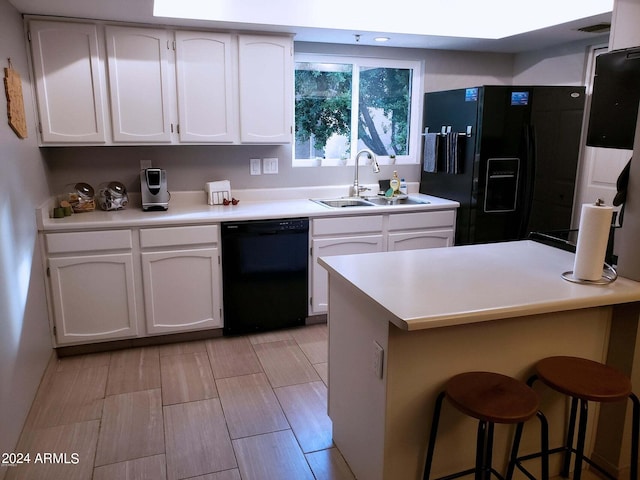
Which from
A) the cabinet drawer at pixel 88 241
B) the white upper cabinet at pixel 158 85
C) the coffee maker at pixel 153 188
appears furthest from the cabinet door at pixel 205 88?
the cabinet drawer at pixel 88 241

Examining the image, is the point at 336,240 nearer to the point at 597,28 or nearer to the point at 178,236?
the point at 178,236

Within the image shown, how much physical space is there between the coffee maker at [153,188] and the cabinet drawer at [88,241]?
1.23ft

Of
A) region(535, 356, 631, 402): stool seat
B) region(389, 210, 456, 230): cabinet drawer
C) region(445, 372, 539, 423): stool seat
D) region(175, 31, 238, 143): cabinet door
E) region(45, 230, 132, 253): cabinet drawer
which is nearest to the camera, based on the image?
region(445, 372, 539, 423): stool seat

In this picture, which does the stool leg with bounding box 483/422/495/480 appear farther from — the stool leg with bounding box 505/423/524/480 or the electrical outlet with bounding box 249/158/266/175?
the electrical outlet with bounding box 249/158/266/175

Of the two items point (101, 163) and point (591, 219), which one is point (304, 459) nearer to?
point (591, 219)

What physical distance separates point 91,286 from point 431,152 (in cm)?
277

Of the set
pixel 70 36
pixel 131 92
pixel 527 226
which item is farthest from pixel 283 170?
pixel 527 226

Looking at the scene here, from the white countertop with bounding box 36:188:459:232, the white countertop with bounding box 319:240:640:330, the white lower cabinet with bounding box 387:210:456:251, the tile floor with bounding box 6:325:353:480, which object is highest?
the white countertop with bounding box 36:188:459:232

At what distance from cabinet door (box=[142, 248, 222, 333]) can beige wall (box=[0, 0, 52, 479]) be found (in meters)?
0.63

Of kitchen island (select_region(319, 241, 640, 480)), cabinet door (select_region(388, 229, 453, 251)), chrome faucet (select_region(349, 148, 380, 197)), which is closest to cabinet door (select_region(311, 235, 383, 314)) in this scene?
cabinet door (select_region(388, 229, 453, 251))

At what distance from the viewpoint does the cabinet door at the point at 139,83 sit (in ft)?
10.3

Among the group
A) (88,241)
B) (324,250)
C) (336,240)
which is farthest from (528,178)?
(88,241)

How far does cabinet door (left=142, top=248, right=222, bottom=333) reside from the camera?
3.23 m

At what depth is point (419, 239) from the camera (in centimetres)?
389
